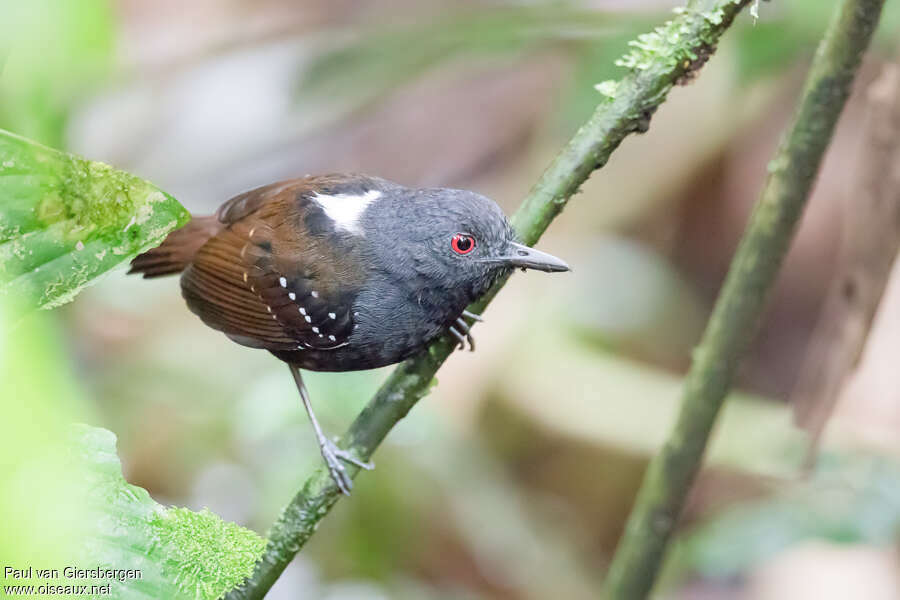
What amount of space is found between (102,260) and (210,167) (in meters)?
5.48

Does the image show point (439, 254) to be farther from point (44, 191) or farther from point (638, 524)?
point (44, 191)

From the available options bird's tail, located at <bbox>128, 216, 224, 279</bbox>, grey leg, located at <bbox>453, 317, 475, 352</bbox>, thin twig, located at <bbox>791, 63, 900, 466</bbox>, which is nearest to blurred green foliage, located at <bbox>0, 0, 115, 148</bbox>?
grey leg, located at <bbox>453, 317, 475, 352</bbox>

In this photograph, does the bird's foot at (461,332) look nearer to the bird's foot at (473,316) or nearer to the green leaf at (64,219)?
the bird's foot at (473,316)

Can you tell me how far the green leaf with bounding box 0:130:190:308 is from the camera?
101cm

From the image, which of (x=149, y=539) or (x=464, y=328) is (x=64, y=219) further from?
(x=464, y=328)

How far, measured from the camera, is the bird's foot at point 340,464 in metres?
2.02

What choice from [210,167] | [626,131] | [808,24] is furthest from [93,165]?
[210,167]

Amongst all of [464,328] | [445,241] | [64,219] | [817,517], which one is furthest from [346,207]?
[817,517]

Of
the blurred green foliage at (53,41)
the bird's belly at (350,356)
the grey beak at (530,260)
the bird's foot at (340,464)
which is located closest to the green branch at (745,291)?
the grey beak at (530,260)

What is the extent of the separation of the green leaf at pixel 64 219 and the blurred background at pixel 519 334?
0.70 meters

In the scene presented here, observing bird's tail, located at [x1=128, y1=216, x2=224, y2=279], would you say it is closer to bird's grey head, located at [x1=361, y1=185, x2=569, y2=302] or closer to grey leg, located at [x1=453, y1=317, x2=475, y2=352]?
bird's grey head, located at [x1=361, y1=185, x2=569, y2=302]

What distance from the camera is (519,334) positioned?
5.58 meters

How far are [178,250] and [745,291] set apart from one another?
160 cm

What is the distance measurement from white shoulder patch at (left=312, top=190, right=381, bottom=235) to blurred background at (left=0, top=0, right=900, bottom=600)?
2.12 ft
